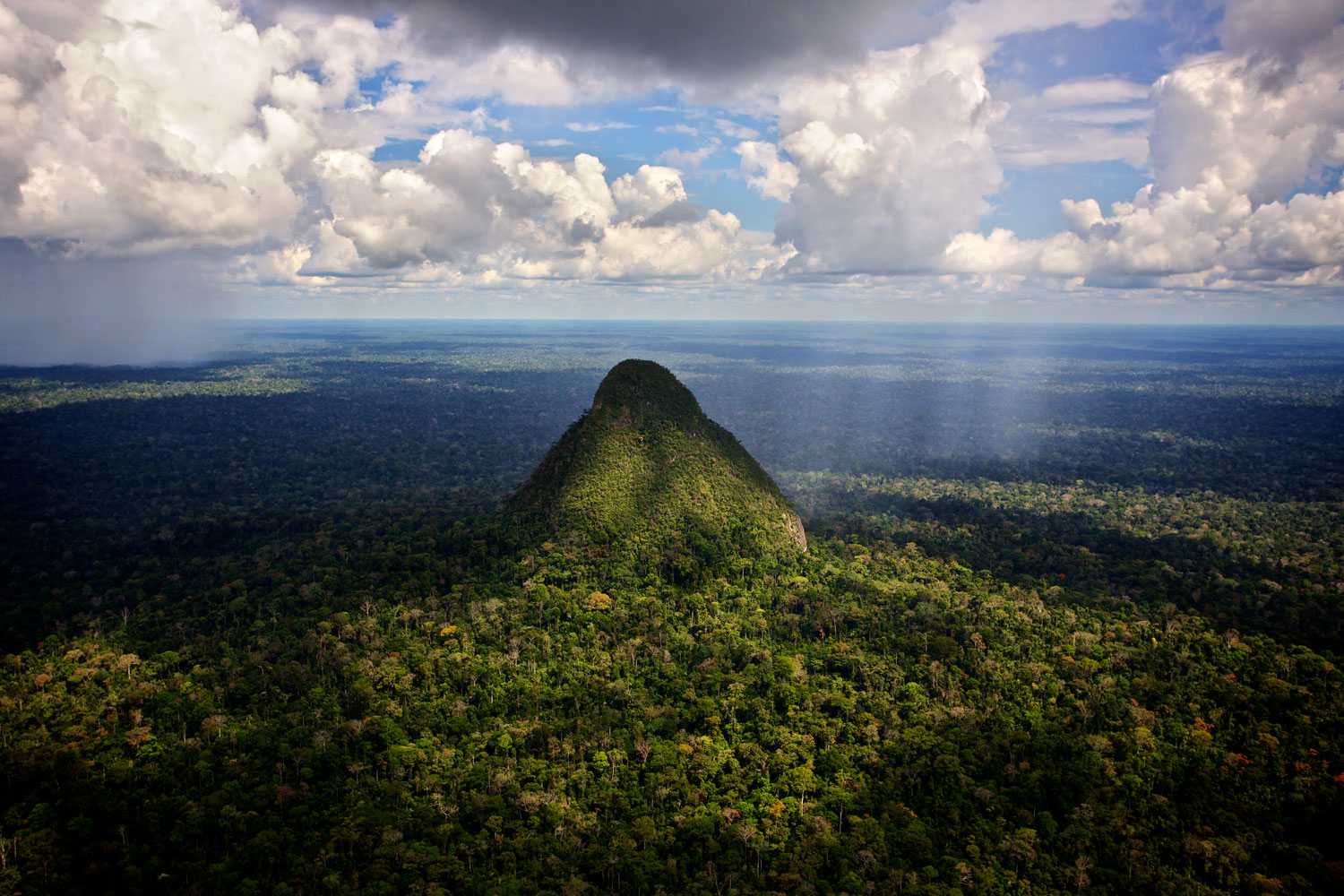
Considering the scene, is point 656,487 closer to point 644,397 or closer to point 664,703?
point 644,397

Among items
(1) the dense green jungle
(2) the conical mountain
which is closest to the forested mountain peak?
(2) the conical mountain

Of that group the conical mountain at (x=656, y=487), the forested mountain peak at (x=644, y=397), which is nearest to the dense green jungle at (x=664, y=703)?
the conical mountain at (x=656, y=487)

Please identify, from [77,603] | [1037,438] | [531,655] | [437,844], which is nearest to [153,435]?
[77,603]

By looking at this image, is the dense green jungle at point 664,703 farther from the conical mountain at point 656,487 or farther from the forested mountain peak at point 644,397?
the forested mountain peak at point 644,397

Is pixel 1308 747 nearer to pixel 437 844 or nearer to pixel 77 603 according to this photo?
pixel 437 844

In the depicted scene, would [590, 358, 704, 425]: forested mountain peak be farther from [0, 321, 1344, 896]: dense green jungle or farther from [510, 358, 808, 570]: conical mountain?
[0, 321, 1344, 896]: dense green jungle

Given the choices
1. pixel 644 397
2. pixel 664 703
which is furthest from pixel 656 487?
pixel 664 703
